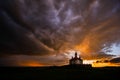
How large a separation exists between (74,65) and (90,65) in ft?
49.8

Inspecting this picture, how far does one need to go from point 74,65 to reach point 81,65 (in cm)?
562

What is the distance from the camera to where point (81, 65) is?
6171 inches

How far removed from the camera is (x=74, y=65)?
155 metres

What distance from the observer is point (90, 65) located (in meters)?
163

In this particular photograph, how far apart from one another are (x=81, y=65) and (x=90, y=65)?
9.78 metres
